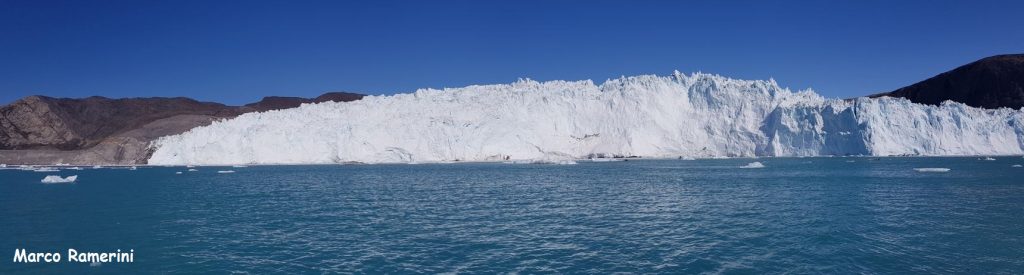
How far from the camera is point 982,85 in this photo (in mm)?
→ 103625

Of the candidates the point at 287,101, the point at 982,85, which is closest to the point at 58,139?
the point at 287,101

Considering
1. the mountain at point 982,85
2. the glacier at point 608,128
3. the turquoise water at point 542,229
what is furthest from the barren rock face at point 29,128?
the mountain at point 982,85

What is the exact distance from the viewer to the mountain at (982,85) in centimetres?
9912

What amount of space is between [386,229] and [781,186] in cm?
2024

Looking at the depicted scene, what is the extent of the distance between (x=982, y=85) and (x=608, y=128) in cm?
7306

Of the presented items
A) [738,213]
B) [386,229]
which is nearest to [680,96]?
[738,213]

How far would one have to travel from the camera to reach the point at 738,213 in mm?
19547

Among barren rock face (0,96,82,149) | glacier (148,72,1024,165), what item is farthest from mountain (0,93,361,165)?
glacier (148,72,1024,165)

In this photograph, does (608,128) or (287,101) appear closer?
(608,128)

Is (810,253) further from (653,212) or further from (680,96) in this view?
(680,96)

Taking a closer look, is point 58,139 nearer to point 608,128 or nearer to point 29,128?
point 29,128

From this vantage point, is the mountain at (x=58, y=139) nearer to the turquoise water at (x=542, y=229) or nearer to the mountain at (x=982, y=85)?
the turquoise water at (x=542, y=229)

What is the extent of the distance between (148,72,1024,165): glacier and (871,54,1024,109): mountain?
37.8 metres

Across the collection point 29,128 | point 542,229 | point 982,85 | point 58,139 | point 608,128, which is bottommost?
point 542,229
